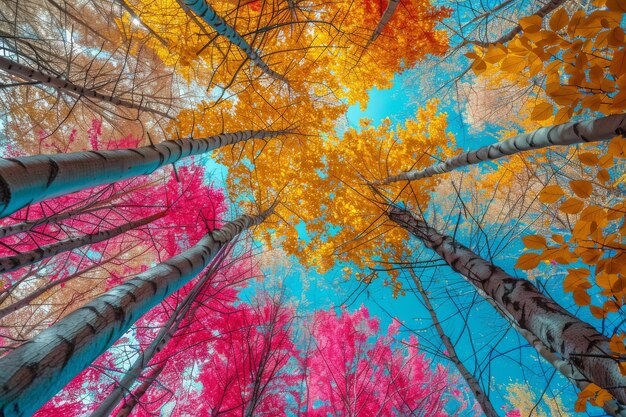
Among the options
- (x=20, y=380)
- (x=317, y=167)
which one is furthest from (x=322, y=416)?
(x=20, y=380)

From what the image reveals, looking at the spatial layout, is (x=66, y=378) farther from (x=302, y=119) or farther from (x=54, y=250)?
(x=302, y=119)

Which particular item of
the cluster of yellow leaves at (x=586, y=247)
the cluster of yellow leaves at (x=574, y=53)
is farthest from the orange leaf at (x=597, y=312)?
the cluster of yellow leaves at (x=574, y=53)

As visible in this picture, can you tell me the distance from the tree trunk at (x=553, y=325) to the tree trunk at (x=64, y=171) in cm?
202

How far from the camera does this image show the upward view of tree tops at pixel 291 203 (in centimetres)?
113

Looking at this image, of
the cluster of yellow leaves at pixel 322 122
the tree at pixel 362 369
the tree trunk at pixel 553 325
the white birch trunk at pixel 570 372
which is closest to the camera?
the tree trunk at pixel 553 325

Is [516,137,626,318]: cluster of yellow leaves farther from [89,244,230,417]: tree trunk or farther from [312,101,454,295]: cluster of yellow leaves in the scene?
[312,101,454,295]: cluster of yellow leaves

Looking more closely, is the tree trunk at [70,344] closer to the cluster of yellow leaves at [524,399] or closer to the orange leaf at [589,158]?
the orange leaf at [589,158]

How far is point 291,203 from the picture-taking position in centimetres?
724

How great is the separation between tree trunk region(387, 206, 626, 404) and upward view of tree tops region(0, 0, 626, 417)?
11mm

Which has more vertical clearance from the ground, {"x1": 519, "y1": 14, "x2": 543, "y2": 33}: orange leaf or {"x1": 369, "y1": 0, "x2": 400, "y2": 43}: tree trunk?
{"x1": 369, "y1": 0, "x2": 400, "y2": 43}: tree trunk

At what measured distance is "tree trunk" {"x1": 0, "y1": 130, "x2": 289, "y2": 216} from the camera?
1.04 m

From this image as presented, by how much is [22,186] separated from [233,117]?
520 centimetres

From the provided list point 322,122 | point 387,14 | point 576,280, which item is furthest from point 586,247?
point 322,122

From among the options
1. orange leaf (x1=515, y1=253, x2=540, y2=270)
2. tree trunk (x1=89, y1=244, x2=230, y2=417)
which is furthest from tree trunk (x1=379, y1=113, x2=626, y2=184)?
tree trunk (x1=89, y1=244, x2=230, y2=417)
